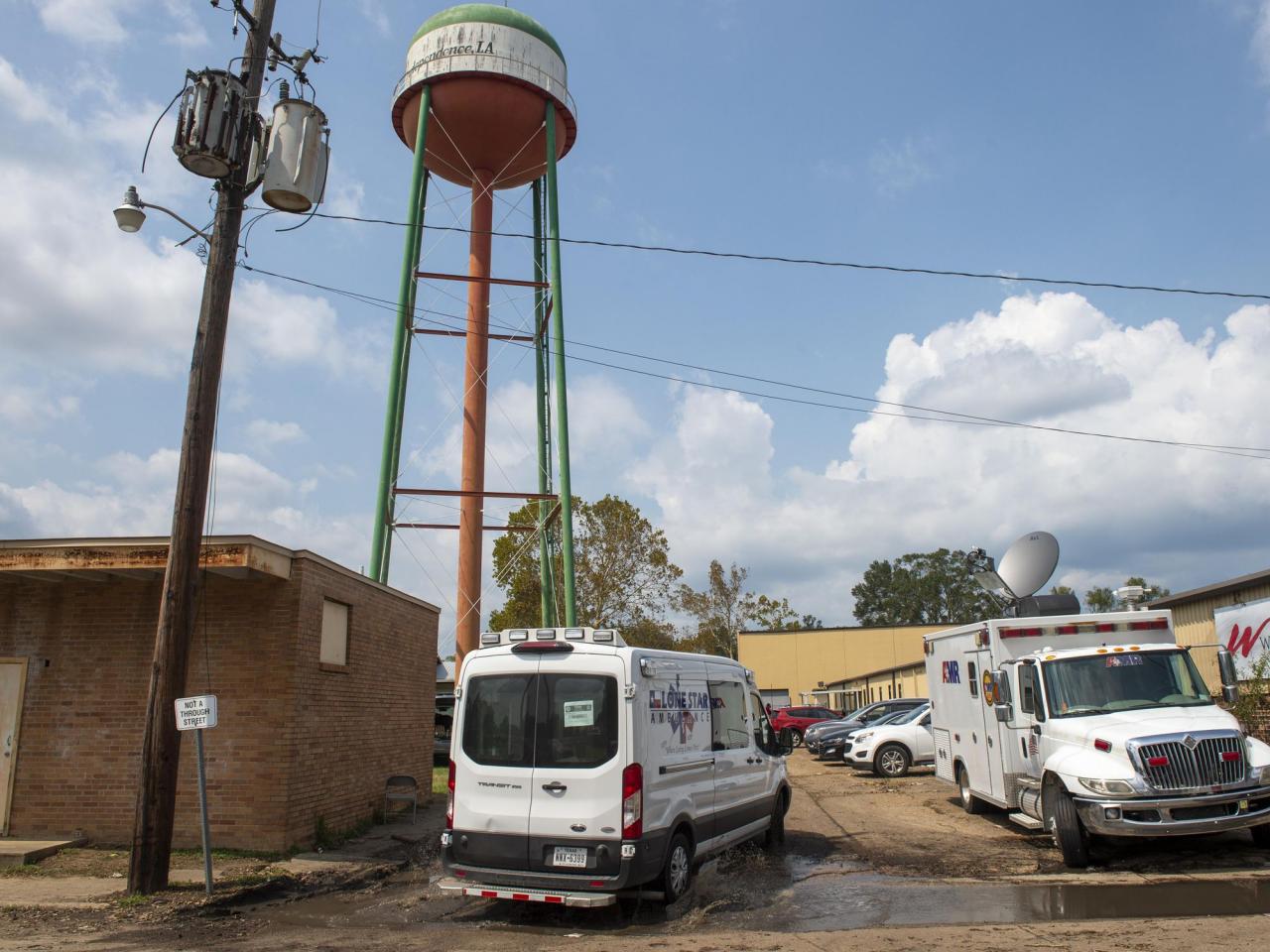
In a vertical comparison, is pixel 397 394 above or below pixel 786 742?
above

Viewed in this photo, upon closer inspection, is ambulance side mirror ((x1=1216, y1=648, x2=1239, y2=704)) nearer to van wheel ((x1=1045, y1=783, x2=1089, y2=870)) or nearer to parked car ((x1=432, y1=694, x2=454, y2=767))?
van wheel ((x1=1045, y1=783, x2=1089, y2=870))

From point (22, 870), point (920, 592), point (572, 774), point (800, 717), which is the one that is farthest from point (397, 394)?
point (920, 592)

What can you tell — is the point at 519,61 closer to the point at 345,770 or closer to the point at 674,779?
the point at 345,770

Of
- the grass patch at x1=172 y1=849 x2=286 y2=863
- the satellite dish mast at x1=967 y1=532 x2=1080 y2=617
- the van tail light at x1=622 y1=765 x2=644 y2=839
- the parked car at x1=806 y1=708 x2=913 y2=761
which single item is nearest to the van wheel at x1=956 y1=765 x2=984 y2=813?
the satellite dish mast at x1=967 y1=532 x2=1080 y2=617

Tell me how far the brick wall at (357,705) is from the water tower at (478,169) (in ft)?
15.0

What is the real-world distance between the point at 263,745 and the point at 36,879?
8.18ft

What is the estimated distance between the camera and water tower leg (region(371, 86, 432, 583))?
20234 mm

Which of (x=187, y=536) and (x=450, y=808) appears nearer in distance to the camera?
(x=450, y=808)

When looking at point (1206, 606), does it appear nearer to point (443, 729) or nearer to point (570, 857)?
point (570, 857)

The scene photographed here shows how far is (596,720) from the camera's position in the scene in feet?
27.4

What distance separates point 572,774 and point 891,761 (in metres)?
14.8

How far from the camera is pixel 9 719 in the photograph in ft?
40.0

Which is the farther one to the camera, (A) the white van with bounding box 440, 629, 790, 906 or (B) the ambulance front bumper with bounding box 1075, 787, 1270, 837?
(B) the ambulance front bumper with bounding box 1075, 787, 1270, 837

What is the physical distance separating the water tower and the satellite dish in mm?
9484
